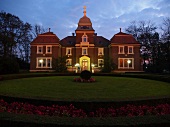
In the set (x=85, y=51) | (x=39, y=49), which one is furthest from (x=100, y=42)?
(x=39, y=49)

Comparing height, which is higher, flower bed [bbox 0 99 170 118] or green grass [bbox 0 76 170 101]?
green grass [bbox 0 76 170 101]

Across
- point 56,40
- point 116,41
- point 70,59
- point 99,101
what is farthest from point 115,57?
point 99,101

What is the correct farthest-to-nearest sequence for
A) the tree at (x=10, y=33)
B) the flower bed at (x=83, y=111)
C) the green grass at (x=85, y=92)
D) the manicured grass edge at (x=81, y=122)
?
the tree at (x=10, y=33) → the green grass at (x=85, y=92) → the flower bed at (x=83, y=111) → the manicured grass edge at (x=81, y=122)

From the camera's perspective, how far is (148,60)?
4866 centimetres

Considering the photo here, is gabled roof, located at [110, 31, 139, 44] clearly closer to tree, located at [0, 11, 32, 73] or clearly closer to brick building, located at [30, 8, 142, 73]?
brick building, located at [30, 8, 142, 73]

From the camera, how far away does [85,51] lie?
40469mm

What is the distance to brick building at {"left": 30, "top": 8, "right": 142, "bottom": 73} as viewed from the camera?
38.8 metres

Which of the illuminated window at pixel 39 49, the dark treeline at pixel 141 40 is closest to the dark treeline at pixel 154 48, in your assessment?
the dark treeline at pixel 141 40

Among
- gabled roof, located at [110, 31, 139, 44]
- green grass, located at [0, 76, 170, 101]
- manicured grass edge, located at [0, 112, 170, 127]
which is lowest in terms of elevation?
green grass, located at [0, 76, 170, 101]

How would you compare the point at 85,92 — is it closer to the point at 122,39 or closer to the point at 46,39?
the point at 122,39

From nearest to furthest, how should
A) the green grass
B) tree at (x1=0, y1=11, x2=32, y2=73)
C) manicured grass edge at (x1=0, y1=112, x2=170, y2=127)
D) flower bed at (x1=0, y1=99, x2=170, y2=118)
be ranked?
manicured grass edge at (x1=0, y1=112, x2=170, y2=127) < flower bed at (x1=0, y1=99, x2=170, y2=118) < the green grass < tree at (x1=0, y1=11, x2=32, y2=73)

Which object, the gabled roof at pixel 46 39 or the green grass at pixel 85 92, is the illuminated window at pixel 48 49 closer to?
the gabled roof at pixel 46 39

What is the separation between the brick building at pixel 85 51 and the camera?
3878cm

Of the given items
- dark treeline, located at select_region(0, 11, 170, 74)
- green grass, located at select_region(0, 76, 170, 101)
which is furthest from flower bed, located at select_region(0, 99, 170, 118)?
dark treeline, located at select_region(0, 11, 170, 74)
